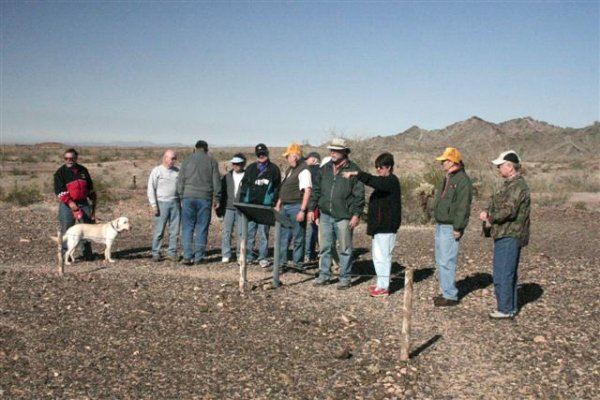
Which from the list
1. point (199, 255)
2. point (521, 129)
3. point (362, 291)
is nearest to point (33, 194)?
point (199, 255)

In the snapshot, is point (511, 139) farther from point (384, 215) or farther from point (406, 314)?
point (406, 314)

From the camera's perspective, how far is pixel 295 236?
10.2m

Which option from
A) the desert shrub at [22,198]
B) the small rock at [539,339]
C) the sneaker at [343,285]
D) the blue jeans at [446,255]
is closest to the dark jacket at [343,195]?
the sneaker at [343,285]

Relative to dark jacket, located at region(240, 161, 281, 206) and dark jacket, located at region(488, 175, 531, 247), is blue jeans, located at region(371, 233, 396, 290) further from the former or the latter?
dark jacket, located at region(240, 161, 281, 206)

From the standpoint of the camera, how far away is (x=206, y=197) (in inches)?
422

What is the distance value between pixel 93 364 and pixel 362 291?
165 inches

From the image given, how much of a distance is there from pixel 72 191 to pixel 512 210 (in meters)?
7.27

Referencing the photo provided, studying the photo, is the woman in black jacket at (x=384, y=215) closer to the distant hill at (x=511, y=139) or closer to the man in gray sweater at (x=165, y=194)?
the man in gray sweater at (x=165, y=194)

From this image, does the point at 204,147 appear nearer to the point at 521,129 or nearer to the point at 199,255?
the point at 199,255

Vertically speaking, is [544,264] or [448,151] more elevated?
[448,151]

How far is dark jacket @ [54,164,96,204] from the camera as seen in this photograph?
10.8 metres

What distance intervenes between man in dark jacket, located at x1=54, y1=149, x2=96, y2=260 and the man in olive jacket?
166 inches

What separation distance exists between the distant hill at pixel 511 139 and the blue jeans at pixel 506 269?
5544cm

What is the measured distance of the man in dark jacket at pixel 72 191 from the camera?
1082cm
